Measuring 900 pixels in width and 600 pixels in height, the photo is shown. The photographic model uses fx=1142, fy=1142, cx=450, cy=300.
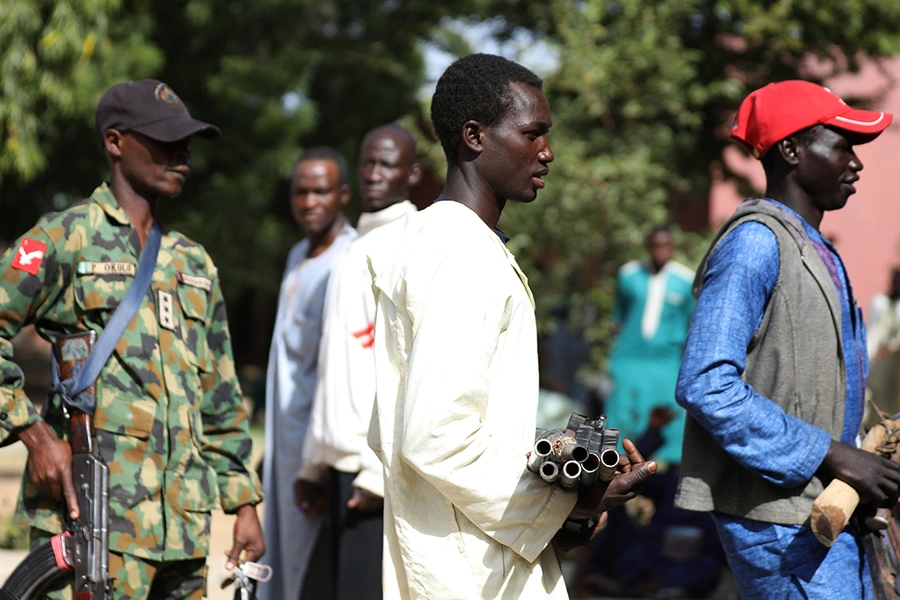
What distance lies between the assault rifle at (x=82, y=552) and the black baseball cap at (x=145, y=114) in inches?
40.7

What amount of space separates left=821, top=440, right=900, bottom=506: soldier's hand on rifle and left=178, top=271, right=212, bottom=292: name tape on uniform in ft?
6.79

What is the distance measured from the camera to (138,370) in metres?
3.54

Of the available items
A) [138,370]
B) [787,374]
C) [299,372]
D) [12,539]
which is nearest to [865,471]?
[787,374]

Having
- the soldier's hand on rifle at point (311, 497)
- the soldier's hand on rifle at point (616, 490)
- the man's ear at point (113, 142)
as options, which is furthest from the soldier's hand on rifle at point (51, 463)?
the soldier's hand on rifle at point (616, 490)

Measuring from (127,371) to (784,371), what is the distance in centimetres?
196

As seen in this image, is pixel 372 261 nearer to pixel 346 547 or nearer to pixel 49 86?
pixel 346 547

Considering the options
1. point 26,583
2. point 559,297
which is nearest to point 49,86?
point 559,297

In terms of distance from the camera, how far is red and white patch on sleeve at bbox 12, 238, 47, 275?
343 centimetres

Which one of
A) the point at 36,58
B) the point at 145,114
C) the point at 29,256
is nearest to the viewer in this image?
the point at 29,256

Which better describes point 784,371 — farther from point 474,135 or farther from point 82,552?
point 82,552

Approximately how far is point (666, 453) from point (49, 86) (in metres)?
6.51

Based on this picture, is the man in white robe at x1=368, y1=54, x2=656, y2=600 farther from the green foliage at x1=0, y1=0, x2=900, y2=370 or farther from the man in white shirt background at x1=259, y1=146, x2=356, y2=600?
the green foliage at x1=0, y1=0, x2=900, y2=370

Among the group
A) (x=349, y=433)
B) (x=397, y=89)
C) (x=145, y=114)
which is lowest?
(x=349, y=433)

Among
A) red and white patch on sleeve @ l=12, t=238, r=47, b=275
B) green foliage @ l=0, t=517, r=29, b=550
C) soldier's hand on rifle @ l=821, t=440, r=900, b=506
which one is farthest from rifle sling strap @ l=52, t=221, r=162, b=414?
green foliage @ l=0, t=517, r=29, b=550
